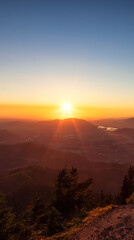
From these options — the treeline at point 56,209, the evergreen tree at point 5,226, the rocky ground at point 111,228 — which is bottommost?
the treeline at point 56,209

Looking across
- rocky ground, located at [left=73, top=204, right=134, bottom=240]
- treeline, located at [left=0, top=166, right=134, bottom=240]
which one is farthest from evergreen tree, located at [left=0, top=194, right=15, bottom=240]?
rocky ground, located at [left=73, top=204, right=134, bottom=240]

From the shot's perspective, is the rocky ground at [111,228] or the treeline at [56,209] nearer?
the rocky ground at [111,228]

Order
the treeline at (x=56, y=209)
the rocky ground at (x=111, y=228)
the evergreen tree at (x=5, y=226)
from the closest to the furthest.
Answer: the rocky ground at (x=111, y=228) → the evergreen tree at (x=5, y=226) → the treeline at (x=56, y=209)

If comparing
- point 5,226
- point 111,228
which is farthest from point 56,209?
point 111,228

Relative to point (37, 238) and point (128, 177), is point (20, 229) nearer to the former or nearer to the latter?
point (37, 238)

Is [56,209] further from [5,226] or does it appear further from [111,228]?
[111,228]

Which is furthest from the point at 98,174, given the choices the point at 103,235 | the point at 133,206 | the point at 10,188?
the point at 103,235

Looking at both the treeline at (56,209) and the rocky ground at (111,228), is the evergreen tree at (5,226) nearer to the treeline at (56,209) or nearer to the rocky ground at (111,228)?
the treeline at (56,209)

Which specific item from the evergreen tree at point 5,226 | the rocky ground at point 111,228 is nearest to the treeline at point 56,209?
the evergreen tree at point 5,226
